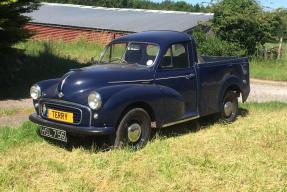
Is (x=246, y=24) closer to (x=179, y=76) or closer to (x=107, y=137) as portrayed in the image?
(x=179, y=76)

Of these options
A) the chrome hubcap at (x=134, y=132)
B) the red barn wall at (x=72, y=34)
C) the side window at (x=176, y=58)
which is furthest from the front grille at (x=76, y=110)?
the red barn wall at (x=72, y=34)

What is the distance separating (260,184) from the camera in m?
5.79

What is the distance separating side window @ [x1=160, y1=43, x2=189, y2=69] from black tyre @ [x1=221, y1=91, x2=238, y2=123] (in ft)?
5.12

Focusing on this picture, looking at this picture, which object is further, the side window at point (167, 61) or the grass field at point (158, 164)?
the side window at point (167, 61)

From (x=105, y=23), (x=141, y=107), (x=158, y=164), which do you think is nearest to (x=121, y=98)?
(x=141, y=107)

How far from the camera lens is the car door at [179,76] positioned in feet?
26.5

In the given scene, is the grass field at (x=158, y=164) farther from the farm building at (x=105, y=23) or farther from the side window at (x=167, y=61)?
the farm building at (x=105, y=23)

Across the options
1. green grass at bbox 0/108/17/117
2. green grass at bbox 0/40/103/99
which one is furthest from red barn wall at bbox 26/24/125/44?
green grass at bbox 0/108/17/117

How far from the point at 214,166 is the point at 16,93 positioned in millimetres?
7568

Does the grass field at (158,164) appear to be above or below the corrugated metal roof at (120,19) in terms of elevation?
below

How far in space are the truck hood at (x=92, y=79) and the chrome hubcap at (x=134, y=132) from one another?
0.72 m

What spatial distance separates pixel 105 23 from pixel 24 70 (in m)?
19.8

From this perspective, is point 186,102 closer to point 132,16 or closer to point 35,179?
point 35,179

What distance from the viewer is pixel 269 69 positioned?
2292 centimetres
